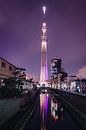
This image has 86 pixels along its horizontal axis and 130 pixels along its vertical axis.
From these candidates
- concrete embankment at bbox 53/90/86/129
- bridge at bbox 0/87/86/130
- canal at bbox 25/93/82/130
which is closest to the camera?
bridge at bbox 0/87/86/130

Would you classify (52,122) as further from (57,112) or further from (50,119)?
(57,112)

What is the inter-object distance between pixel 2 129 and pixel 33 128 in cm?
560

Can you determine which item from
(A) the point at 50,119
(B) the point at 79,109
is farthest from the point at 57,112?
(A) the point at 50,119

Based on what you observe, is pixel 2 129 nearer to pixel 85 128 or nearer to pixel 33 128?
pixel 33 128

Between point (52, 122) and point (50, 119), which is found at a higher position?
point (50, 119)

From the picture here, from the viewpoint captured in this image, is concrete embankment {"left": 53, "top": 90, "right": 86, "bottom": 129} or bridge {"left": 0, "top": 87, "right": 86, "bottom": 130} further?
concrete embankment {"left": 53, "top": 90, "right": 86, "bottom": 129}

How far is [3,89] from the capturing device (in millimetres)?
52000

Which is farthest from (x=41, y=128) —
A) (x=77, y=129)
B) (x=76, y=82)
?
(x=76, y=82)

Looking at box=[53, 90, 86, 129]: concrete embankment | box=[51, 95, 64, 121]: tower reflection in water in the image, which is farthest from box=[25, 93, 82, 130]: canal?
box=[53, 90, 86, 129]: concrete embankment

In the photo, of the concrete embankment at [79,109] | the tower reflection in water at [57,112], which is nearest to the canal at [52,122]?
the tower reflection in water at [57,112]

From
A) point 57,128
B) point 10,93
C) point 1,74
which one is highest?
point 1,74

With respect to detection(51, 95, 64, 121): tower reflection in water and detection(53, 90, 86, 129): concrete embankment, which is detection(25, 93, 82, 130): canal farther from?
detection(53, 90, 86, 129): concrete embankment

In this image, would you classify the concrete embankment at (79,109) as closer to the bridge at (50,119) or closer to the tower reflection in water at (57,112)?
the bridge at (50,119)

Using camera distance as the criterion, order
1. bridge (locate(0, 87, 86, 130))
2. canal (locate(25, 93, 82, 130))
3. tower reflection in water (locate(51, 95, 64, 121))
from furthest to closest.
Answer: tower reflection in water (locate(51, 95, 64, 121))
canal (locate(25, 93, 82, 130))
bridge (locate(0, 87, 86, 130))
